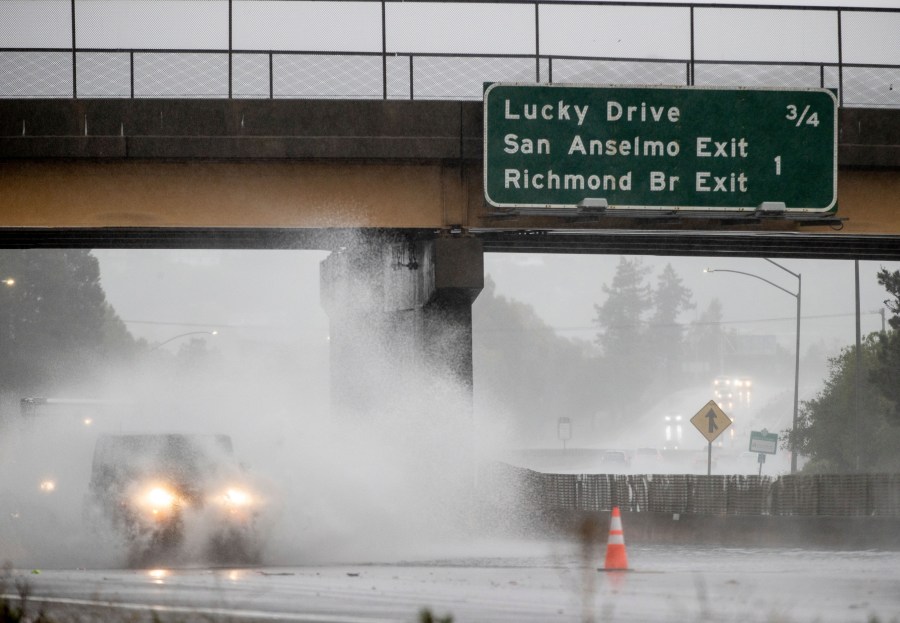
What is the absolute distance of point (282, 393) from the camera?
32.5m

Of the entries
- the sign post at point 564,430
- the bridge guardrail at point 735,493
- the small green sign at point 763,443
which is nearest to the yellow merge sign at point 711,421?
the bridge guardrail at point 735,493

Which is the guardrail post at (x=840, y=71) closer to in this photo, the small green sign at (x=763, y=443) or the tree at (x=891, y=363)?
the small green sign at (x=763, y=443)

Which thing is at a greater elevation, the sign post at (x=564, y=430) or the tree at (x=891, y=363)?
the tree at (x=891, y=363)

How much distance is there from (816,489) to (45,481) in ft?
49.1

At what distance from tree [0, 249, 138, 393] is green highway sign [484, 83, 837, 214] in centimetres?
8947

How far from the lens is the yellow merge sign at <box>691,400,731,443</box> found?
34.3m

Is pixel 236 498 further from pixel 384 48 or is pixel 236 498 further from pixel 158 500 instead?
pixel 384 48

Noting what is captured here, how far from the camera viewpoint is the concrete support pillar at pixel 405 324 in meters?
23.9

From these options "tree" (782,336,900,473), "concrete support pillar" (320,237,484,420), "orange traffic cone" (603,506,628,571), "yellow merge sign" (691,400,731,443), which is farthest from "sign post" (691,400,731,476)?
"tree" (782,336,900,473)

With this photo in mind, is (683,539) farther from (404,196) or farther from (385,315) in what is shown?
(404,196)

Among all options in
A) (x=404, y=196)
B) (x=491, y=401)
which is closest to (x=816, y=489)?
(x=404, y=196)

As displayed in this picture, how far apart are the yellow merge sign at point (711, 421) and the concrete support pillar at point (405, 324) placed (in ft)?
30.4

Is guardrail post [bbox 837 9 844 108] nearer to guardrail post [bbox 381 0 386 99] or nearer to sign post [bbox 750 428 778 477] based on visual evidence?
guardrail post [bbox 381 0 386 99]

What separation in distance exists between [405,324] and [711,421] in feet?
36.1
